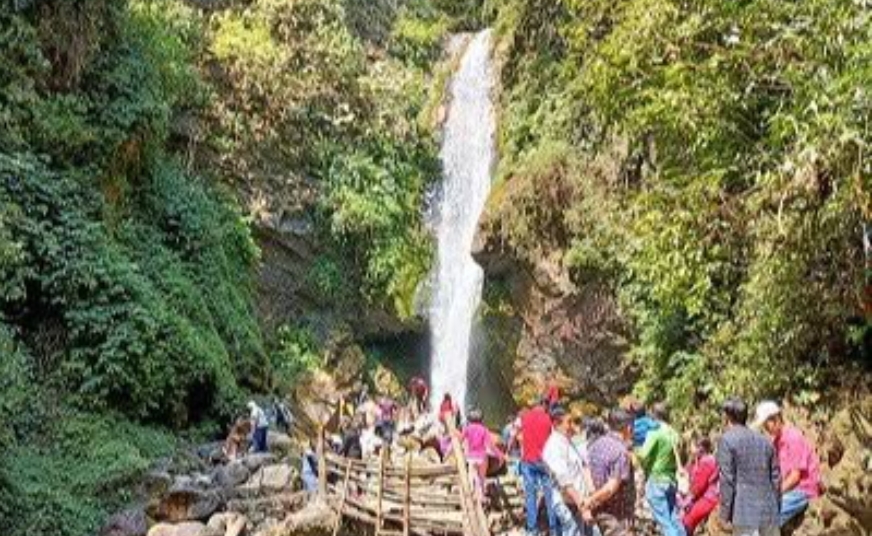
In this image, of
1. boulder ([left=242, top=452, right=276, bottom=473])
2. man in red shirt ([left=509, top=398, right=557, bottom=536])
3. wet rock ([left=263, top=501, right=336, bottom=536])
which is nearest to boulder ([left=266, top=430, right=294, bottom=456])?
boulder ([left=242, top=452, right=276, bottom=473])

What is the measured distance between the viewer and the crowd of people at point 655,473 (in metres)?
6.38

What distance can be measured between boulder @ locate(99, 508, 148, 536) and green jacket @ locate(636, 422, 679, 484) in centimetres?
575

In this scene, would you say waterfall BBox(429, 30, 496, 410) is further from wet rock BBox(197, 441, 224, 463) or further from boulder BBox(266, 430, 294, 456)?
wet rock BBox(197, 441, 224, 463)

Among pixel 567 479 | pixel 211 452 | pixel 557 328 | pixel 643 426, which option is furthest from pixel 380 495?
pixel 557 328

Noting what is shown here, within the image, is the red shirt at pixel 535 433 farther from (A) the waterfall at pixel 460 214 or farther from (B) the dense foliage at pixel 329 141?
(B) the dense foliage at pixel 329 141

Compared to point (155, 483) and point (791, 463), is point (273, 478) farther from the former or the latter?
point (791, 463)

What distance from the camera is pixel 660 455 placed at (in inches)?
311

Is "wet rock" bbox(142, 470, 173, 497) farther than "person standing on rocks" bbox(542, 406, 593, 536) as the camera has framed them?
Yes

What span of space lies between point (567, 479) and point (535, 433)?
84 cm

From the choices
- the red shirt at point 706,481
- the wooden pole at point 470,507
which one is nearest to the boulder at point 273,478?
the wooden pole at point 470,507

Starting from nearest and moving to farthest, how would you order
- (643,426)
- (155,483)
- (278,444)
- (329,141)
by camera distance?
(643,426) < (155,483) < (278,444) < (329,141)

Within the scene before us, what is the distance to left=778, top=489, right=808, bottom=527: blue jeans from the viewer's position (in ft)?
22.8

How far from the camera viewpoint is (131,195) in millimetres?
17078

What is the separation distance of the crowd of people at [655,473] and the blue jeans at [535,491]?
0.04 ft
